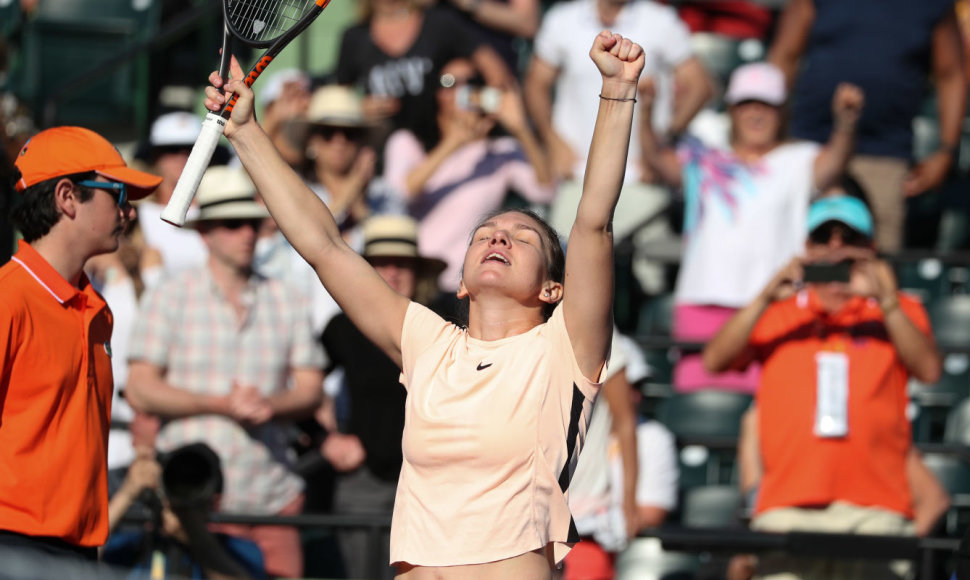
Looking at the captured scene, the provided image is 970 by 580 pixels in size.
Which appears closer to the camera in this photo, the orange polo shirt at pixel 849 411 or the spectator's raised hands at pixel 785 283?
the orange polo shirt at pixel 849 411

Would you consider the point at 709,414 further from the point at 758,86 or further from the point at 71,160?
the point at 71,160

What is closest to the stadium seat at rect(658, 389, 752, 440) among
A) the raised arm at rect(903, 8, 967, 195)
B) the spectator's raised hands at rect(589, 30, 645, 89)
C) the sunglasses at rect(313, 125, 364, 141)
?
the raised arm at rect(903, 8, 967, 195)

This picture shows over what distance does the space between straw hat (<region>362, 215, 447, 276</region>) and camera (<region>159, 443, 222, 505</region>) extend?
4.66 feet

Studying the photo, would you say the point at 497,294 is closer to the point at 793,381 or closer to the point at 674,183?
the point at 793,381

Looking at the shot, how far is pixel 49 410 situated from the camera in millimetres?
3660

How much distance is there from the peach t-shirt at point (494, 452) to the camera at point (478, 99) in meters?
4.32

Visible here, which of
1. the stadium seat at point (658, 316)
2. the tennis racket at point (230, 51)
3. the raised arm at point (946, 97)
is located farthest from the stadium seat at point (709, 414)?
the tennis racket at point (230, 51)

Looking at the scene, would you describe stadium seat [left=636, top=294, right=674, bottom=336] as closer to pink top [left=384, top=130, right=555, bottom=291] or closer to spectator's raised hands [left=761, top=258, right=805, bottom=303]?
pink top [left=384, top=130, right=555, bottom=291]

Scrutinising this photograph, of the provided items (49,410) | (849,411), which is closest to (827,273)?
(849,411)

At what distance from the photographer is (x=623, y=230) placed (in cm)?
782

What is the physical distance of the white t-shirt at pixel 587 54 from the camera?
773 cm

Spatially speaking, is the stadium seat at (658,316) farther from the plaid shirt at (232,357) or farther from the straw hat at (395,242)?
the plaid shirt at (232,357)

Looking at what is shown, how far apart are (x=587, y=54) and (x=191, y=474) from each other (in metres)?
3.71

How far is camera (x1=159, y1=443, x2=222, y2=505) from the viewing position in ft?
16.4
